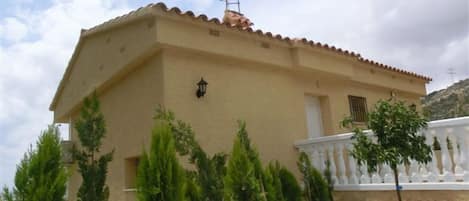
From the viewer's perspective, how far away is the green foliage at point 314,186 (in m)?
7.39

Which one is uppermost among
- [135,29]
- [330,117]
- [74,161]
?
[135,29]

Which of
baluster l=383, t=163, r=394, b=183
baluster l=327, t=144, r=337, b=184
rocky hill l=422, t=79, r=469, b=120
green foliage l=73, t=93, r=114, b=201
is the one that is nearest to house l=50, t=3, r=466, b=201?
baluster l=327, t=144, r=337, b=184

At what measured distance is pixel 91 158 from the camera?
6414 mm

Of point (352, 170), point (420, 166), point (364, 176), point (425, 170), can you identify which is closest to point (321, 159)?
point (352, 170)

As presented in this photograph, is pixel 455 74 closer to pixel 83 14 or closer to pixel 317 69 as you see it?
pixel 317 69

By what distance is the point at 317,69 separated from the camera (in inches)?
387

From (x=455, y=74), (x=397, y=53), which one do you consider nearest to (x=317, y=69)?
(x=397, y=53)

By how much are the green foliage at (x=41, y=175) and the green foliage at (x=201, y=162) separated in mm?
1741

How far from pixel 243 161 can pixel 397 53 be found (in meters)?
11.4

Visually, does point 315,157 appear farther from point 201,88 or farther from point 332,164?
point 201,88

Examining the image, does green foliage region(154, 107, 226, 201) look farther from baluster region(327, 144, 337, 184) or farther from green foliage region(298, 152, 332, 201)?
baluster region(327, 144, 337, 184)

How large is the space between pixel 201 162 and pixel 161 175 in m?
1.38

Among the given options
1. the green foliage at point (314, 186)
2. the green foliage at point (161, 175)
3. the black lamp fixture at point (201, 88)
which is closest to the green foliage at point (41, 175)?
the green foliage at point (161, 175)

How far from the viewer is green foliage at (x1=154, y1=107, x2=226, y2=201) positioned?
247 inches
